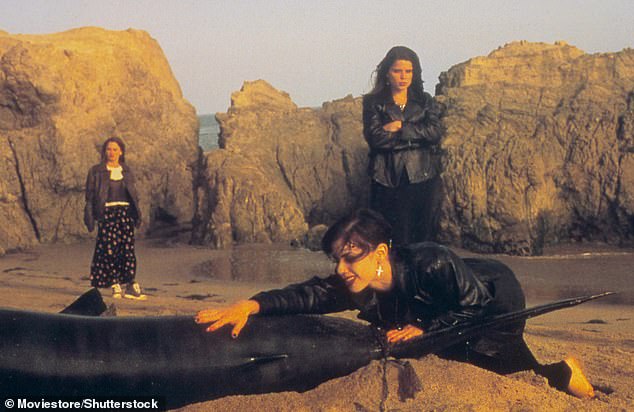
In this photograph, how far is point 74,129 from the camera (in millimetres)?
11859

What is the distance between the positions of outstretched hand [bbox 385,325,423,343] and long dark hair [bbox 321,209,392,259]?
18.1 inches

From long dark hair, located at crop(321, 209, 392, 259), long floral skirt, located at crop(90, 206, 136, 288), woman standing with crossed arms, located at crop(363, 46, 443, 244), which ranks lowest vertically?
long floral skirt, located at crop(90, 206, 136, 288)

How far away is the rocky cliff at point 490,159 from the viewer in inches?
402

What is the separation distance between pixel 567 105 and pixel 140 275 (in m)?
5.91

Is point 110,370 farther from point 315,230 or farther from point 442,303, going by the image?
point 315,230

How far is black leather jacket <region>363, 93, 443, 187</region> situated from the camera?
6441 millimetres

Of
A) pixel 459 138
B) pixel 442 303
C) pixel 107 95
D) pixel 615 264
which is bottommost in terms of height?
pixel 615 264

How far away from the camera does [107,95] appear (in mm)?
12445

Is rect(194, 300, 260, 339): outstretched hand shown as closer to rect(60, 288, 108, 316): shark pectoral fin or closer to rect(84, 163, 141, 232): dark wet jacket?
rect(60, 288, 108, 316): shark pectoral fin

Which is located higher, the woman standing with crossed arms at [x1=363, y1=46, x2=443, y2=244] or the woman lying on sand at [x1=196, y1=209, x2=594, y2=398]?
the woman standing with crossed arms at [x1=363, y1=46, x2=443, y2=244]

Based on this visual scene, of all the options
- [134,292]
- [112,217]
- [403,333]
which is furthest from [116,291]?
[403,333]

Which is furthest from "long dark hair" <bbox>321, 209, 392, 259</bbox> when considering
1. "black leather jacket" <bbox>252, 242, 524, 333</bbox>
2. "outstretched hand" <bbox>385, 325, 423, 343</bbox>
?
"outstretched hand" <bbox>385, 325, 423, 343</bbox>

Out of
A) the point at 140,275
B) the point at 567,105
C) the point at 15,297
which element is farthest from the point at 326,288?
the point at 567,105

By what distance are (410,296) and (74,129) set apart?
8.87m
